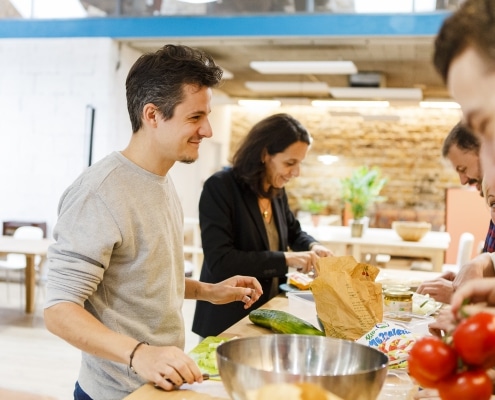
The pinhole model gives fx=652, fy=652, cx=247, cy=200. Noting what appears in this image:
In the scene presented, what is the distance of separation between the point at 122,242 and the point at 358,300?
2.30ft

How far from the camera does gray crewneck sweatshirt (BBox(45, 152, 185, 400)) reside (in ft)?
4.99

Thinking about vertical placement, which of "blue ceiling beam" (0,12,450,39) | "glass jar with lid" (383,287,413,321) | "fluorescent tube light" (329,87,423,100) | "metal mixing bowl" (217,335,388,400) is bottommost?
"glass jar with lid" (383,287,413,321)

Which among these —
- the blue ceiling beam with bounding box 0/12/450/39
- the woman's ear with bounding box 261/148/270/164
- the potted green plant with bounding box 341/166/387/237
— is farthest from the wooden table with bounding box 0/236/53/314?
the woman's ear with bounding box 261/148/270/164

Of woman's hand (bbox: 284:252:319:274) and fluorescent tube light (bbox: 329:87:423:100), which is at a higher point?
fluorescent tube light (bbox: 329:87:423:100)

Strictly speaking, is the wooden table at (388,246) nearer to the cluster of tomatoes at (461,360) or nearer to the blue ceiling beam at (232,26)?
the blue ceiling beam at (232,26)

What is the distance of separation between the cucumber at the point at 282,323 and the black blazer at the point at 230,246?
599 mm

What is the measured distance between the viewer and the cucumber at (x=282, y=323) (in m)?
1.87

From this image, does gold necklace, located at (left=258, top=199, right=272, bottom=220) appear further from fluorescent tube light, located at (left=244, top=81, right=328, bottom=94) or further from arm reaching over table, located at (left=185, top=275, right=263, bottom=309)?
fluorescent tube light, located at (left=244, top=81, right=328, bottom=94)

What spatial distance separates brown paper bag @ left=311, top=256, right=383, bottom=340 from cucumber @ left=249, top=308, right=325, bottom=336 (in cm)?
5

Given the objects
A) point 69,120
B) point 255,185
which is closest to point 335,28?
point 69,120

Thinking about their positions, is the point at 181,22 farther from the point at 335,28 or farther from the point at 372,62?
the point at 372,62

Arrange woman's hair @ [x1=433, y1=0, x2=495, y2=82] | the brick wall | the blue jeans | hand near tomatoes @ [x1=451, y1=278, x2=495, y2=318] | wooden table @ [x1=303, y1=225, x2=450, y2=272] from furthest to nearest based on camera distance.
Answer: the brick wall
wooden table @ [x1=303, y1=225, x2=450, y2=272]
the blue jeans
hand near tomatoes @ [x1=451, y1=278, x2=495, y2=318]
woman's hair @ [x1=433, y1=0, x2=495, y2=82]

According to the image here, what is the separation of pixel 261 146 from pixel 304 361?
1.74 metres

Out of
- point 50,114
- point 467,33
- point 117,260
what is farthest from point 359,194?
point 467,33
